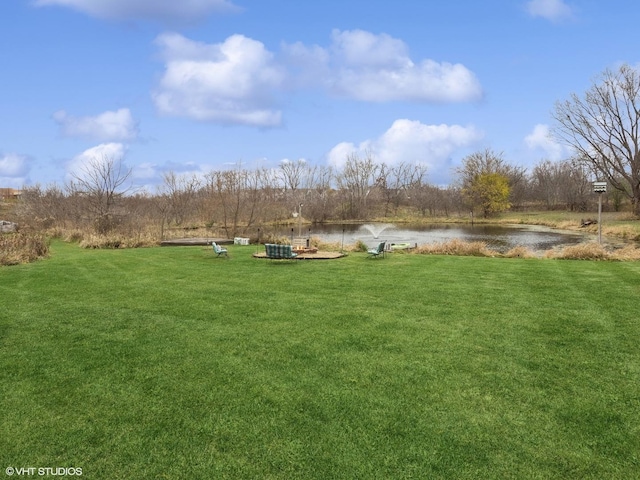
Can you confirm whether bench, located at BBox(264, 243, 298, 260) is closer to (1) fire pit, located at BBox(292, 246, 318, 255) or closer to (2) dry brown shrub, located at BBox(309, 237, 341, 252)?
(1) fire pit, located at BBox(292, 246, 318, 255)

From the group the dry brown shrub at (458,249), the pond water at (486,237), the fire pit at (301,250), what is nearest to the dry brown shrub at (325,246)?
the pond water at (486,237)

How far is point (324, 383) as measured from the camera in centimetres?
446

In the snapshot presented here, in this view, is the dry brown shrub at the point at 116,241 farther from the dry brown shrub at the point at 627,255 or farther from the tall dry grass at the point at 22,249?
the dry brown shrub at the point at 627,255

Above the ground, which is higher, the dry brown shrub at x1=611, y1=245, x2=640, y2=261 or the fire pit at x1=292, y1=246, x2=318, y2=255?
the fire pit at x1=292, y1=246, x2=318, y2=255

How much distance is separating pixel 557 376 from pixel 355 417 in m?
2.31

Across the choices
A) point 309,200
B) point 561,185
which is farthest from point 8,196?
point 561,185

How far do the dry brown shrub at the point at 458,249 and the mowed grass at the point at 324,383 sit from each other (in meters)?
A: 7.13

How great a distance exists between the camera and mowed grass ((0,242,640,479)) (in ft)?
10.9

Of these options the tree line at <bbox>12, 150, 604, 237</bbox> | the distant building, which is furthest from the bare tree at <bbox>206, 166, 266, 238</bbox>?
the distant building

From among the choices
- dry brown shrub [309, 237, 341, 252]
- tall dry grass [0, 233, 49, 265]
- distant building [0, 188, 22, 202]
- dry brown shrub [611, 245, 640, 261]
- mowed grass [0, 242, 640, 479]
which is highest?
distant building [0, 188, 22, 202]

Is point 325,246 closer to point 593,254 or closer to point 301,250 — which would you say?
point 301,250

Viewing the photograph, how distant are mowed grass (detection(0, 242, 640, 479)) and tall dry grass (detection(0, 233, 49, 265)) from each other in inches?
200

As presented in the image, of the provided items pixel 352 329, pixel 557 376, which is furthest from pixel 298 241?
pixel 557 376

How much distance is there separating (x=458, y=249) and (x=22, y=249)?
14476 millimetres
